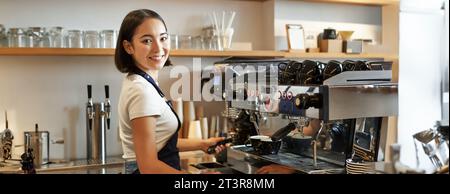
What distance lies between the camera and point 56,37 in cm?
129

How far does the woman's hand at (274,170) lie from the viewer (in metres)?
0.98

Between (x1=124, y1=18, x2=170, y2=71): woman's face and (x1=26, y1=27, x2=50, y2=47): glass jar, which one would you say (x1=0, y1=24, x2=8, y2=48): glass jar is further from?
(x1=124, y1=18, x2=170, y2=71): woman's face

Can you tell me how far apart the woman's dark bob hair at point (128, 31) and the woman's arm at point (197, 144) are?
0.62 ft

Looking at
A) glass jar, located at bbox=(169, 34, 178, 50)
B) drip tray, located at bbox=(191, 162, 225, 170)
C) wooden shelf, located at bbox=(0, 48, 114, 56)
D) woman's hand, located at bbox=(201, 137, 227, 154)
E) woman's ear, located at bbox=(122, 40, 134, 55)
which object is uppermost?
glass jar, located at bbox=(169, 34, 178, 50)

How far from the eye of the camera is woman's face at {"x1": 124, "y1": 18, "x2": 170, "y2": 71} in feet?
3.04

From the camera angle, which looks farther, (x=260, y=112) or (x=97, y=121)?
(x=97, y=121)

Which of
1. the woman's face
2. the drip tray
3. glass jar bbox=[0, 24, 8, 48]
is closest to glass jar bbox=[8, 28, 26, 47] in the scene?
glass jar bbox=[0, 24, 8, 48]

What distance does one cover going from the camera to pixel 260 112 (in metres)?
1.14

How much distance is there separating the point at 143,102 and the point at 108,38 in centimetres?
28

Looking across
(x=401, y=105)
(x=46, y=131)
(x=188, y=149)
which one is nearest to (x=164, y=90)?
(x=188, y=149)

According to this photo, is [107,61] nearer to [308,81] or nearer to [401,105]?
[308,81]

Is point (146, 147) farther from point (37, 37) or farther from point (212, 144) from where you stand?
point (37, 37)
